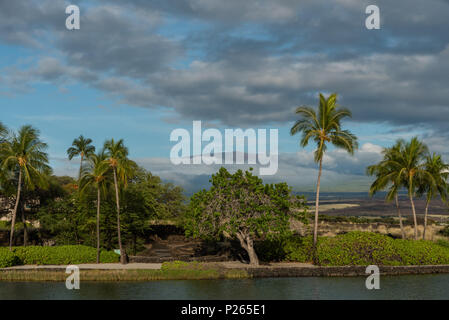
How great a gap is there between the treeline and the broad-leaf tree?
730 centimetres

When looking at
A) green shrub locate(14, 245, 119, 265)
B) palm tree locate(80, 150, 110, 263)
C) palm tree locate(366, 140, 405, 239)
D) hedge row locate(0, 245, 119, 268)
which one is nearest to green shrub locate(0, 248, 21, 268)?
hedge row locate(0, 245, 119, 268)

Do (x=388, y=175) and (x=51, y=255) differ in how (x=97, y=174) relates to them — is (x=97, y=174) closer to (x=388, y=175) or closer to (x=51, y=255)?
(x=51, y=255)

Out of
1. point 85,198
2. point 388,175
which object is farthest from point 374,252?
point 85,198

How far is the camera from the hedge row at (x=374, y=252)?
36406mm

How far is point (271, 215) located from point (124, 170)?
12335 millimetres

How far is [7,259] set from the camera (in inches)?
1455

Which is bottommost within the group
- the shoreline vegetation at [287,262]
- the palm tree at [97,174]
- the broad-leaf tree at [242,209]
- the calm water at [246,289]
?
the calm water at [246,289]

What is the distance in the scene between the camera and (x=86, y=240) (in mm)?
43688

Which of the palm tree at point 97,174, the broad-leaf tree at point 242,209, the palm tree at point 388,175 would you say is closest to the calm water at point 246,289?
the broad-leaf tree at point 242,209

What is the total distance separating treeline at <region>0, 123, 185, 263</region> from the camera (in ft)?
130

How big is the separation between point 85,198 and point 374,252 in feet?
81.4

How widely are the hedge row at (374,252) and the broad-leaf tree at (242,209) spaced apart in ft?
12.2

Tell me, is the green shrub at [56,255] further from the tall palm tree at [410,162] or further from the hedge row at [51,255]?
the tall palm tree at [410,162]

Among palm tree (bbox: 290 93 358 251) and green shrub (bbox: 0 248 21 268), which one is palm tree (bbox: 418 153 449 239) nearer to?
palm tree (bbox: 290 93 358 251)
